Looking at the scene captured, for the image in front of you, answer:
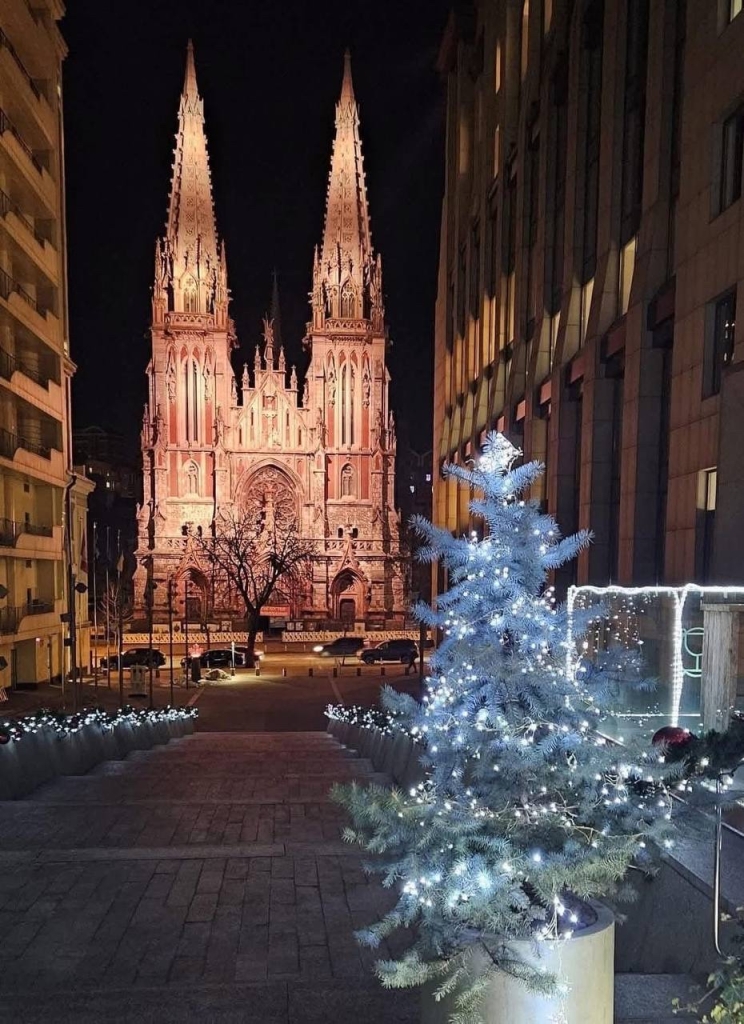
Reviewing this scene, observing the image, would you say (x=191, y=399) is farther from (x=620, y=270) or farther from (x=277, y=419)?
(x=620, y=270)

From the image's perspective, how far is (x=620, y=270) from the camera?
1664cm

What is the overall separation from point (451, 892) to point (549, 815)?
68cm

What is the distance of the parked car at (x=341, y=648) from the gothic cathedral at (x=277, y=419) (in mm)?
15996

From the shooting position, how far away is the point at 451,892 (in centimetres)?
312

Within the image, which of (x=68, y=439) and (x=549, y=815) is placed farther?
(x=68, y=439)

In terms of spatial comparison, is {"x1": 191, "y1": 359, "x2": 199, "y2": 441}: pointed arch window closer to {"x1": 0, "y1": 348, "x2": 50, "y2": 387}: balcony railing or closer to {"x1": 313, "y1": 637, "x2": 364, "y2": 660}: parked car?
{"x1": 313, "y1": 637, "x2": 364, "y2": 660}: parked car

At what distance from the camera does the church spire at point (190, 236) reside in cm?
6462

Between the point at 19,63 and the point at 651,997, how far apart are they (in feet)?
107

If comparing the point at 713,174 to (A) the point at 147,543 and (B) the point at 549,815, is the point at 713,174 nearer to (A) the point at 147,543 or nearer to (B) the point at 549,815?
(B) the point at 549,815

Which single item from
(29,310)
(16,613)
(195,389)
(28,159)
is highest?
(28,159)

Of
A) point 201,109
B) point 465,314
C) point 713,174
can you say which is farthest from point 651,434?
point 201,109

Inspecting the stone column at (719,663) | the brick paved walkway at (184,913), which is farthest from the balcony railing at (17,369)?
the stone column at (719,663)

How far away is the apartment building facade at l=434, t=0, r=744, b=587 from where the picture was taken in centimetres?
1238

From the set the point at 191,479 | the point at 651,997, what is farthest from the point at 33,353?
the point at 191,479
